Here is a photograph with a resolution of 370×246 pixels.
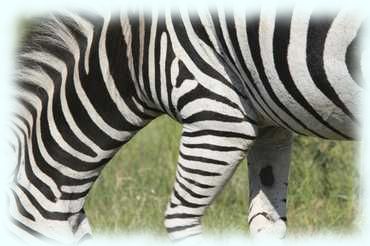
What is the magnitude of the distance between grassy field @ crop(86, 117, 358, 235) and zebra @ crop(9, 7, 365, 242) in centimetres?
126

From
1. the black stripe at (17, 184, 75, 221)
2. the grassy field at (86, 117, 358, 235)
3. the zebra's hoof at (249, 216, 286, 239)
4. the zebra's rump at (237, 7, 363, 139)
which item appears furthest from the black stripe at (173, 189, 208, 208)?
the grassy field at (86, 117, 358, 235)

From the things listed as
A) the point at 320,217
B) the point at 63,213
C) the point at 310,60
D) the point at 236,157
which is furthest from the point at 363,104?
the point at 320,217

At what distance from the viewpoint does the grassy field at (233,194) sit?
647 centimetres

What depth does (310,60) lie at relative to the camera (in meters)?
4.13

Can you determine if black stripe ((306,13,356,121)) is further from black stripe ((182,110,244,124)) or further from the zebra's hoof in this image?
the zebra's hoof

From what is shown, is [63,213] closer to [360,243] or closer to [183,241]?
[183,241]

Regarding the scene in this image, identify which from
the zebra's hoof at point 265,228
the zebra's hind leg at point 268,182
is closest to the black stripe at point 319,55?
the zebra's hind leg at point 268,182

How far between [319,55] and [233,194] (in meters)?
3.29

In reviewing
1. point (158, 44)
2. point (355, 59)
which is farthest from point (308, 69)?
point (158, 44)

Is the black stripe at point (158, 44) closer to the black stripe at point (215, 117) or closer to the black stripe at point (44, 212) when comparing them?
the black stripe at point (215, 117)

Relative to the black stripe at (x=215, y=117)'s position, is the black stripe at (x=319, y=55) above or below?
above

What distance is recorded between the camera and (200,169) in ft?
14.7

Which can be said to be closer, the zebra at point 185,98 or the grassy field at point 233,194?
the zebra at point 185,98

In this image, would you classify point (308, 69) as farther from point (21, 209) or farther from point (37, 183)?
point (21, 209)
